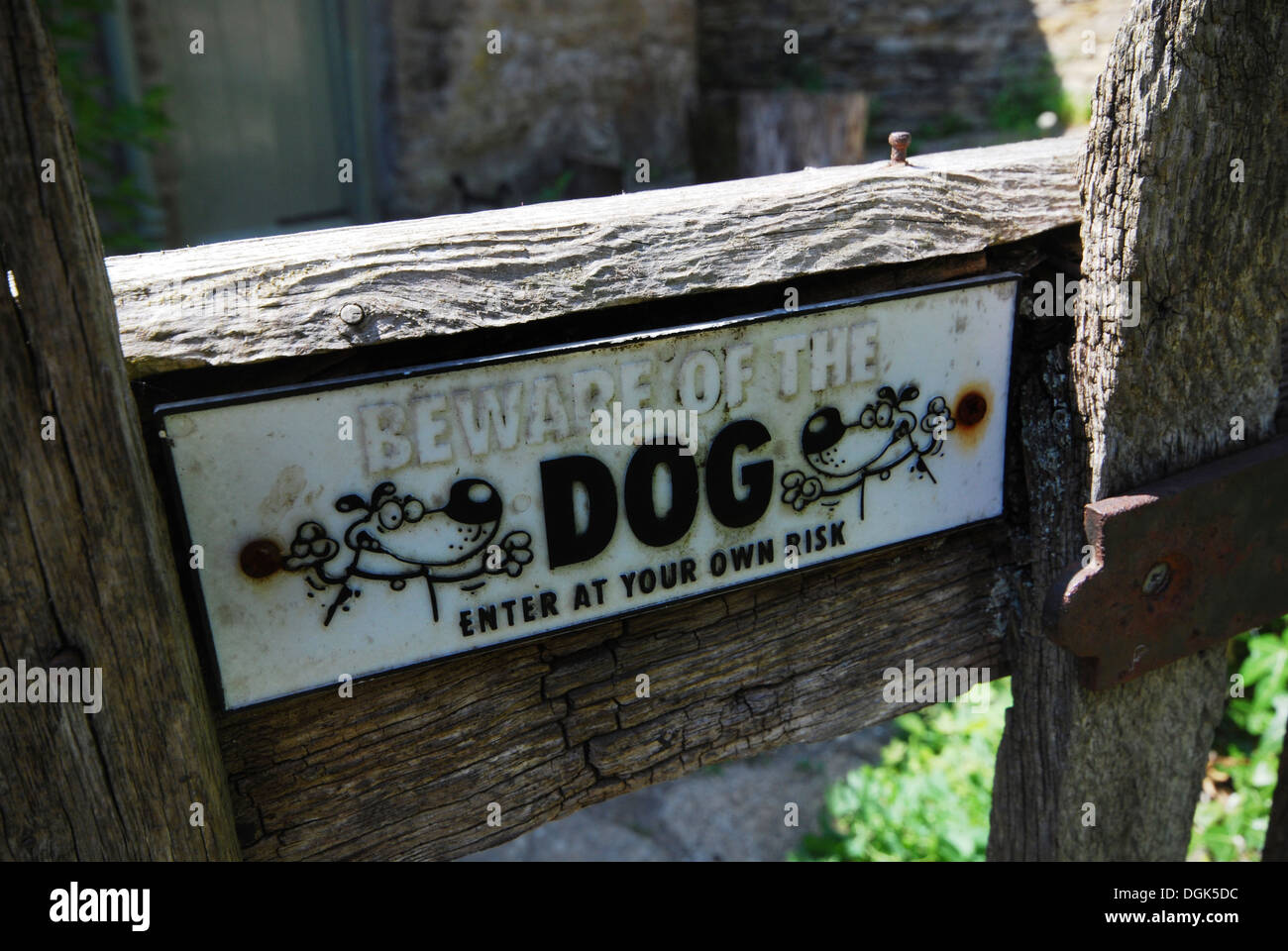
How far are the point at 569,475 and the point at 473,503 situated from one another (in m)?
0.10

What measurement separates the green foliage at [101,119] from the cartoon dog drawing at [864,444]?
3.72 m

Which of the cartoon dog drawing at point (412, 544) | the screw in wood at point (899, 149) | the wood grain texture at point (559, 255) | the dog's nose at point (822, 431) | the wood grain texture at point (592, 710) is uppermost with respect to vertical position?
the screw in wood at point (899, 149)

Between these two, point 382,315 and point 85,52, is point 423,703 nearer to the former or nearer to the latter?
point 382,315

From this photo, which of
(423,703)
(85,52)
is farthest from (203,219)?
(423,703)

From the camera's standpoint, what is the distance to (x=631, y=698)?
4.01 feet

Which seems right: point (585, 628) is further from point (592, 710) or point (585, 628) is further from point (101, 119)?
point (101, 119)

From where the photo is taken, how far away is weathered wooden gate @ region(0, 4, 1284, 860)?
85cm

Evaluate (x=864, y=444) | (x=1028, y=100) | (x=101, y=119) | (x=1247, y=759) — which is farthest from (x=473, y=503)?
(x=1028, y=100)

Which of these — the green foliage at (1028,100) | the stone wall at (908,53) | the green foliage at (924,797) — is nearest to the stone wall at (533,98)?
the stone wall at (908,53)

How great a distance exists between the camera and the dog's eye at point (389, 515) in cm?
100

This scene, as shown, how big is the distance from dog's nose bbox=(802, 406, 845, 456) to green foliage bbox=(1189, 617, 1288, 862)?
2197 mm

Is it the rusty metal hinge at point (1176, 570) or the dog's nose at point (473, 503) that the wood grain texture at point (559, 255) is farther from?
the rusty metal hinge at point (1176, 570)

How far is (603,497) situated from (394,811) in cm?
41

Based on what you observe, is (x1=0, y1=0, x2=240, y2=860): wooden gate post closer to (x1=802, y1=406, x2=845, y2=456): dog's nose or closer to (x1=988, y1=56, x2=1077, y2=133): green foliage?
(x1=802, y1=406, x2=845, y2=456): dog's nose
